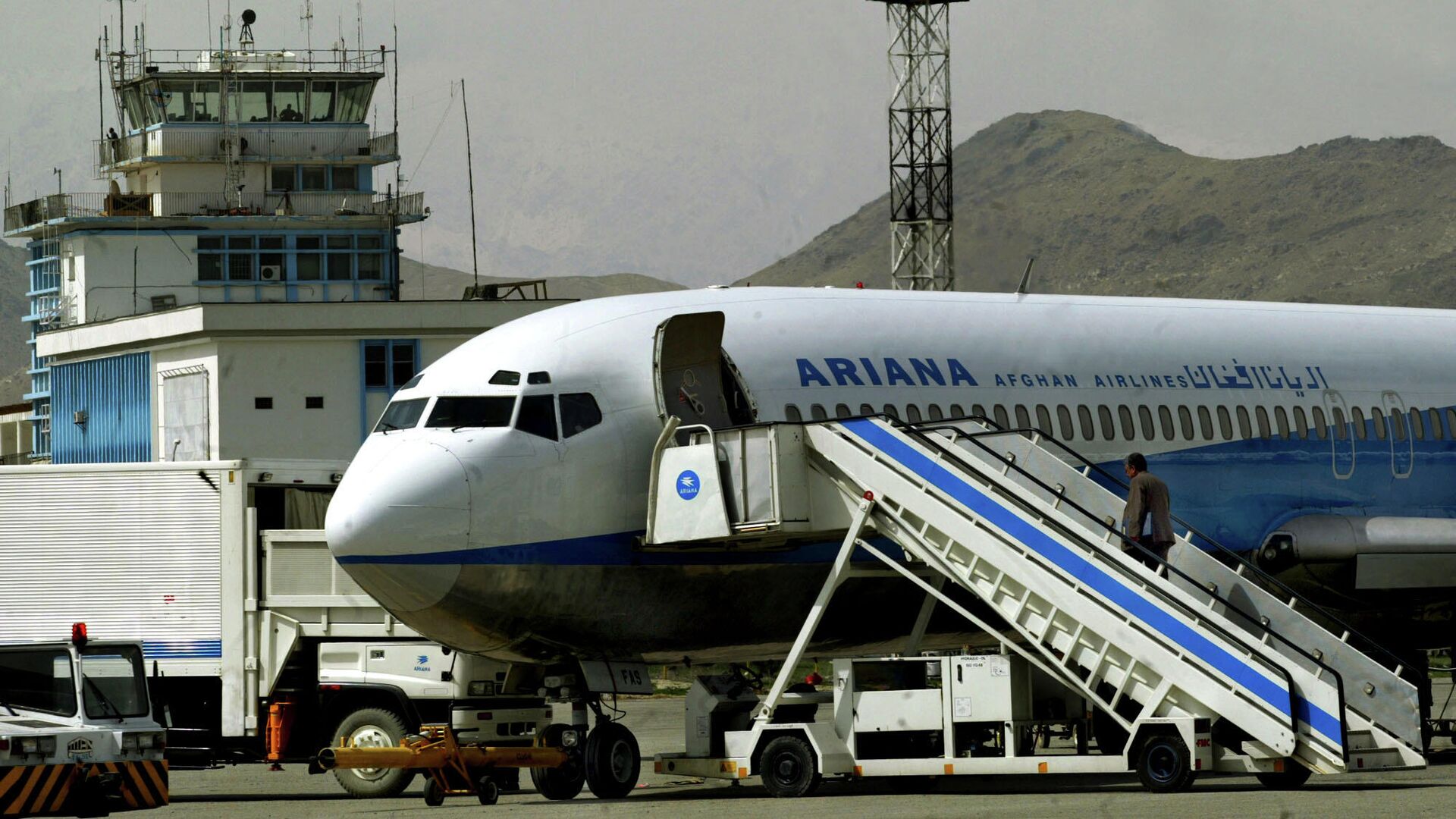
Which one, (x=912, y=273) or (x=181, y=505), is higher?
(x=912, y=273)

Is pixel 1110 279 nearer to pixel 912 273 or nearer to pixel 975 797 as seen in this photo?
pixel 912 273

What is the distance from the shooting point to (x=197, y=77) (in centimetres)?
7938

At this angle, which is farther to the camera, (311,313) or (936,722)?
(311,313)

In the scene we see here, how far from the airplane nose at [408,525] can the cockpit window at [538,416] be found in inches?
32.8

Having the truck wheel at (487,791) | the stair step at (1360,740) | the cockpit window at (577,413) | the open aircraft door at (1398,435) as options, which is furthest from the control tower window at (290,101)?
the stair step at (1360,740)

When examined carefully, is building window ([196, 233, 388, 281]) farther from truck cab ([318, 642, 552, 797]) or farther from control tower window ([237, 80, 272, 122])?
truck cab ([318, 642, 552, 797])

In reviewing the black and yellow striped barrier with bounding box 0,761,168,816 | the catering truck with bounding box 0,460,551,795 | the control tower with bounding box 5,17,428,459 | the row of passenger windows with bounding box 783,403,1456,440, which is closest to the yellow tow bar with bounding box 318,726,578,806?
the catering truck with bounding box 0,460,551,795

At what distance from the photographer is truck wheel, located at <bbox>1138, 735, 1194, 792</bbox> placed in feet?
60.7

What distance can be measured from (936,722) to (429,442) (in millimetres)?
5514

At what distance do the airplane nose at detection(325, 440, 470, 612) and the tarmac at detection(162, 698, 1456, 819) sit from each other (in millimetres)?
2245

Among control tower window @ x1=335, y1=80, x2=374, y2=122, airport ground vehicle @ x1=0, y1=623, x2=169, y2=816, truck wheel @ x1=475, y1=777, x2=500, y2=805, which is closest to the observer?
airport ground vehicle @ x1=0, y1=623, x2=169, y2=816

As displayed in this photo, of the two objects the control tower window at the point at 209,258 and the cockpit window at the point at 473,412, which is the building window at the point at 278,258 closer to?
the control tower window at the point at 209,258

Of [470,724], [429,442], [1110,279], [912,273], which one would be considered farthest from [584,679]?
[1110,279]

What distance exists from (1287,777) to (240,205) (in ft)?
220
